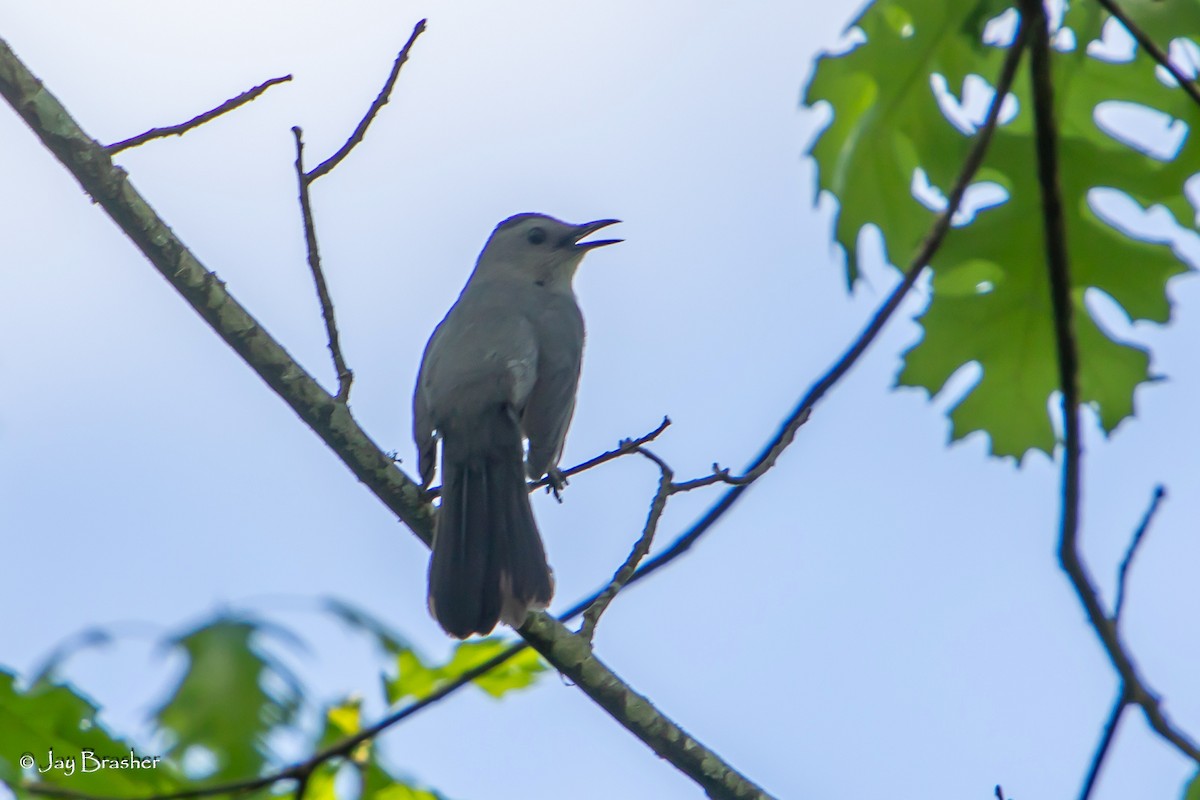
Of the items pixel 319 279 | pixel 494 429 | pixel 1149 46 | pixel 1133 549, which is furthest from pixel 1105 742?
pixel 494 429

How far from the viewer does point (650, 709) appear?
149 inches

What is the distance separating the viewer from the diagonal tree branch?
375 centimetres

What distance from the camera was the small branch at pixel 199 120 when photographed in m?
Result: 3.63

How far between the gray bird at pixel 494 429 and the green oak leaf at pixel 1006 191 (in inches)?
79.4

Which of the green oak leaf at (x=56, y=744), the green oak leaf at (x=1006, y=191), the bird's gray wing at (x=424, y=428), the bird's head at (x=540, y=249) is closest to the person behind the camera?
the green oak leaf at (x=1006, y=191)

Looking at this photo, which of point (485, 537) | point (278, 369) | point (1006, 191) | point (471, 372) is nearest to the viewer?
point (1006, 191)

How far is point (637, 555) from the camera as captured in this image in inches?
150

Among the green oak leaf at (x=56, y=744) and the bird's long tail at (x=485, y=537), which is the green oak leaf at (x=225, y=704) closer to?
the green oak leaf at (x=56, y=744)

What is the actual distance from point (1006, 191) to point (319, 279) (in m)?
2.22

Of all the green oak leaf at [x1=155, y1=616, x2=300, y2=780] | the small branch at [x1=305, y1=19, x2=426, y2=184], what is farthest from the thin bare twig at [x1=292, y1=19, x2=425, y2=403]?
the green oak leaf at [x1=155, y1=616, x2=300, y2=780]

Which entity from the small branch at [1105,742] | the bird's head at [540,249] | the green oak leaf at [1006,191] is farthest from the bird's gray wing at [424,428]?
the small branch at [1105,742]

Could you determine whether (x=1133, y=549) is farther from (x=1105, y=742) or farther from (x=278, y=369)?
(x=278, y=369)

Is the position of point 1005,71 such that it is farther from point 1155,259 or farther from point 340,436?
point 340,436

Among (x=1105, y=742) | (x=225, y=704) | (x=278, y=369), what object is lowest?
(x=1105, y=742)
